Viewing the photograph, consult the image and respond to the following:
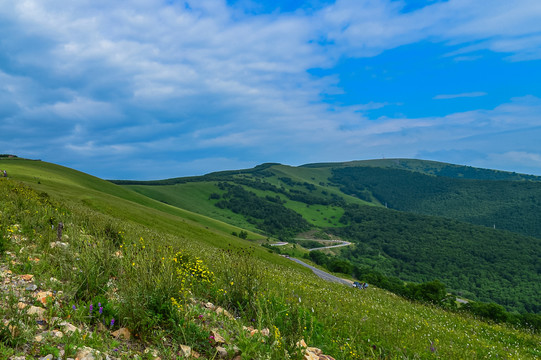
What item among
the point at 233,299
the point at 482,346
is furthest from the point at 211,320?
the point at 482,346

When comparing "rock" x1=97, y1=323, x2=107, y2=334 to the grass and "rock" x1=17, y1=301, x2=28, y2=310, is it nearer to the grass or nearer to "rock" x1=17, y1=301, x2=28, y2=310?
the grass

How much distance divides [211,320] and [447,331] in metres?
10.1

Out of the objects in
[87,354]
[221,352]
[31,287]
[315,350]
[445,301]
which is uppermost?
[31,287]

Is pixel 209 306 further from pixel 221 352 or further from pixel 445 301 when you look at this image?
pixel 445 301

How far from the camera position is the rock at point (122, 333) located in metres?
5.49

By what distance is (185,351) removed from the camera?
512cm

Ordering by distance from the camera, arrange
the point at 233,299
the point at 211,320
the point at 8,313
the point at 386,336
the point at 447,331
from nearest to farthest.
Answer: the point at 8,313
the point at 211,320
the point at 233,299
the point at 386,336
the point at 447,331

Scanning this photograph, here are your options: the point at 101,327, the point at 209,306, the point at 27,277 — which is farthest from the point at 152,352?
the point at 27,277

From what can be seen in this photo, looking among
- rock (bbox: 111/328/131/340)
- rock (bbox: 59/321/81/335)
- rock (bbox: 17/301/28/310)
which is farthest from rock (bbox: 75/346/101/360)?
rock (bbox: 17/301/28/310)

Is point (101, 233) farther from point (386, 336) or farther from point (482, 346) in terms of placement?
point (482, 346)

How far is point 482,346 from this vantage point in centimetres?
1008

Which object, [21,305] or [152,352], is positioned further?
[21,305]

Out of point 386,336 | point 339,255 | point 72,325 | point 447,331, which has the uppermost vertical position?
point 72,325

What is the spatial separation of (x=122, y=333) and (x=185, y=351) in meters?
1.40
